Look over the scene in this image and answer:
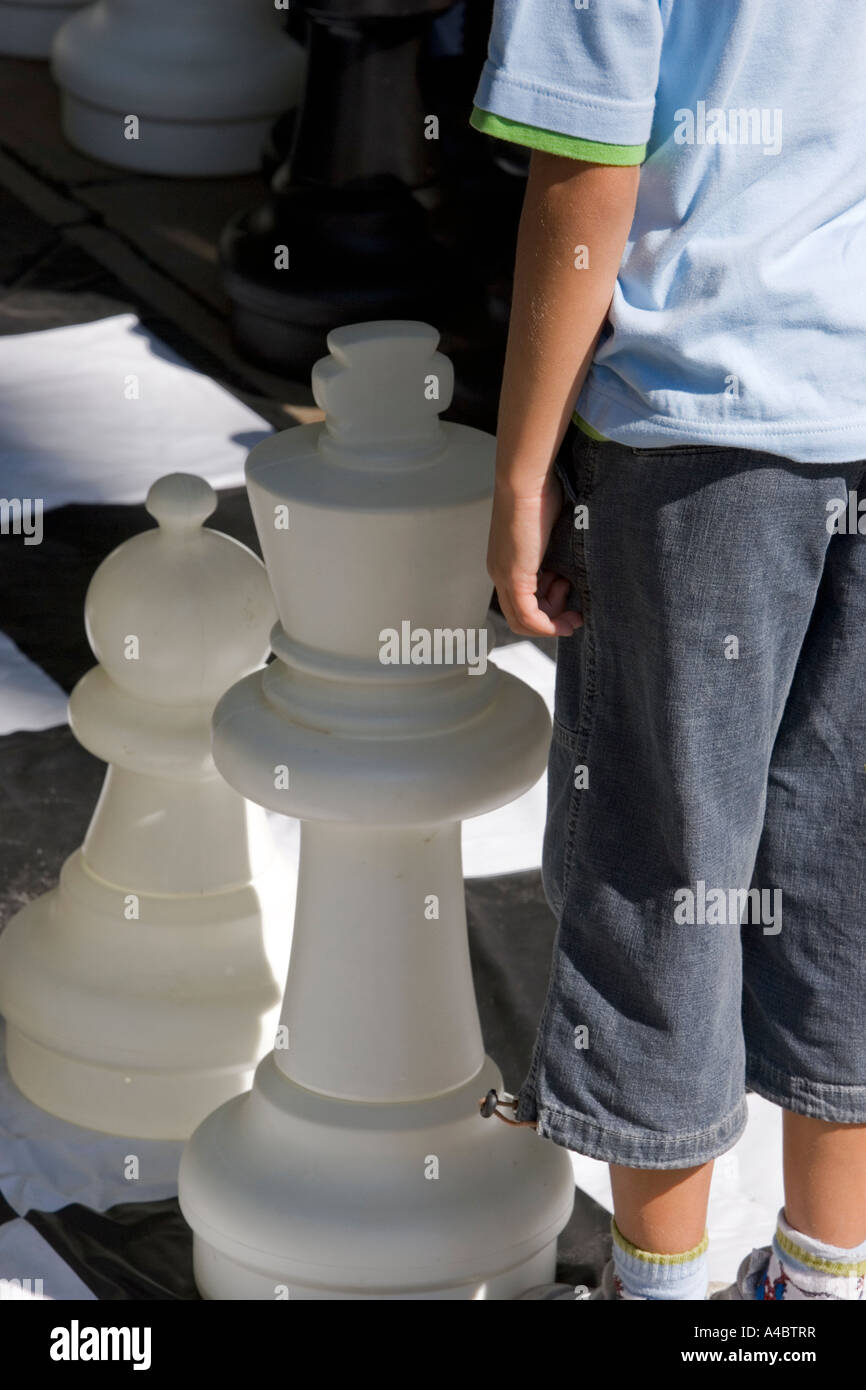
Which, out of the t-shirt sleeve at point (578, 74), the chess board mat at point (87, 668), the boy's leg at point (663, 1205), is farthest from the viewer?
the chess board mat at point (87, 668)

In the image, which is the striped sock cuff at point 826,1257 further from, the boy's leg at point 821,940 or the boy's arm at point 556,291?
the boy's arm at point 556,291

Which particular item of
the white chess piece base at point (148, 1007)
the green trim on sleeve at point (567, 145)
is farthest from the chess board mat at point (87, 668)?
the green trim on sleeve at point (567, 145)

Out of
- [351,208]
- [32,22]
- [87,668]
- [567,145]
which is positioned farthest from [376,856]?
[32,22]

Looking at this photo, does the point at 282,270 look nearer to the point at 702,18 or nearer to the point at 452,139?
the point at 452,139

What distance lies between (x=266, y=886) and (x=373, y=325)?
16.7 inches

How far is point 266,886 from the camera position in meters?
1.24

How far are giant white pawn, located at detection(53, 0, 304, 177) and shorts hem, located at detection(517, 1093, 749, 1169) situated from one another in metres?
2.52

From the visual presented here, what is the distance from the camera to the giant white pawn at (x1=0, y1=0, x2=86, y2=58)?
373cm

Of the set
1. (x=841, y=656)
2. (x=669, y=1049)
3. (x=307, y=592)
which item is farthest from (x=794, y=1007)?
(x=307, y=592)

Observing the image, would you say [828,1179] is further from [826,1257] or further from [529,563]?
[529,563]

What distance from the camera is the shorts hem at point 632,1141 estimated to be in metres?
0.95

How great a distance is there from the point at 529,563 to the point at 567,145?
200 millimetres

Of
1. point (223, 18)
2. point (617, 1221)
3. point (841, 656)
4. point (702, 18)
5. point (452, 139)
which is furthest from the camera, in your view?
point (223, 18)

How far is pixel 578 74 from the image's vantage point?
2.54 ft
